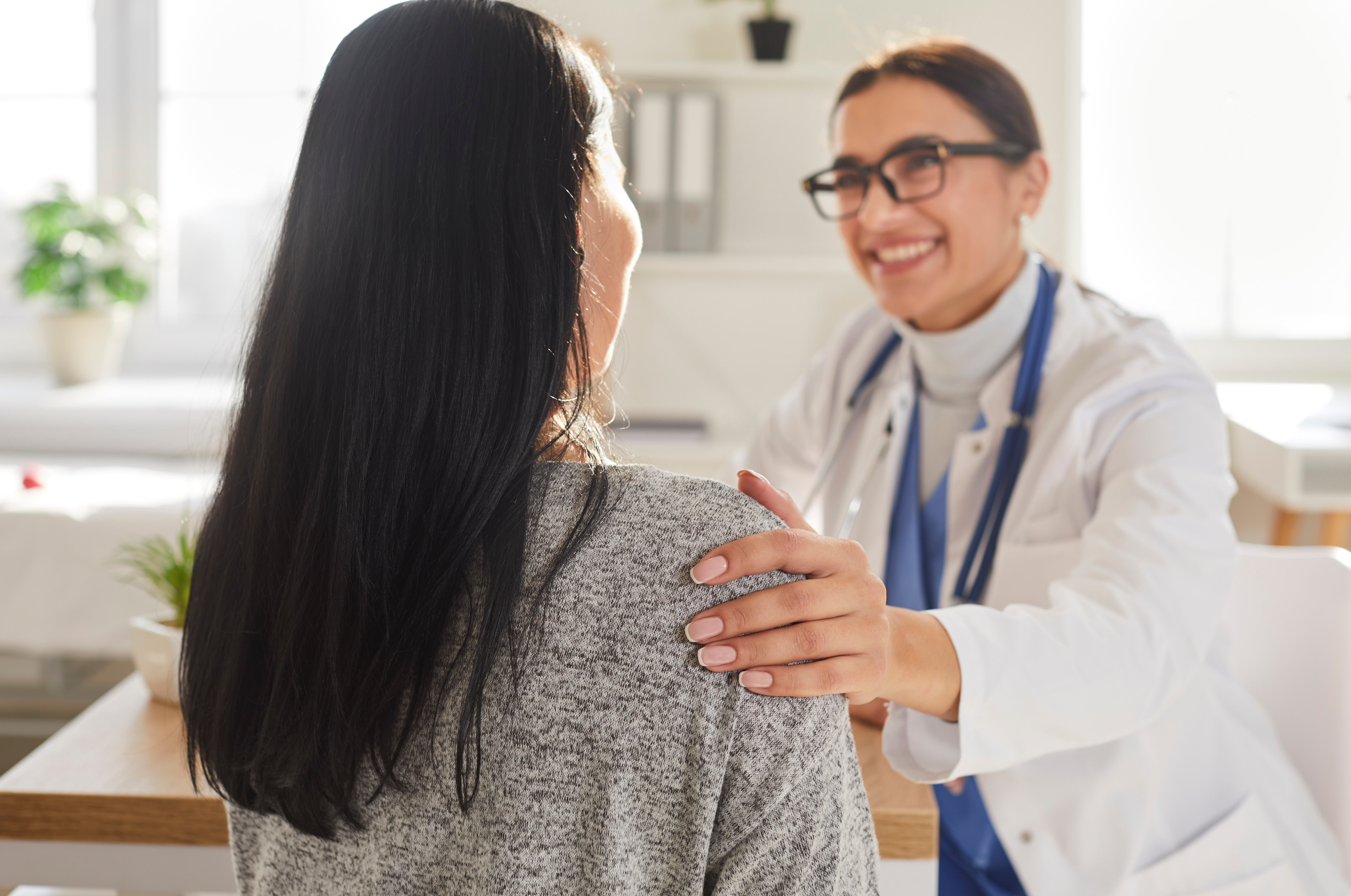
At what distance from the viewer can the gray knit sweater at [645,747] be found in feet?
1.77

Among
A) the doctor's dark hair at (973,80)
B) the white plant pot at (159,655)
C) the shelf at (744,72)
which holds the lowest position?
the white plant pot at (159,655)

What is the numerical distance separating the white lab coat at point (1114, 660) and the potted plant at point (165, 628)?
701 mm

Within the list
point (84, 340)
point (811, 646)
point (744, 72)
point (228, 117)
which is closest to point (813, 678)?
point (811, 646)

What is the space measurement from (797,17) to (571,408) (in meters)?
2.23

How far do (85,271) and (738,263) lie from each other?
5.66 ft

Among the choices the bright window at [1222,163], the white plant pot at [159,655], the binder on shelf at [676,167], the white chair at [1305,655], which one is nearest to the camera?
the white plant pot at [159,655]

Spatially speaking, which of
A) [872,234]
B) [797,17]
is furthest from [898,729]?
[797,17]

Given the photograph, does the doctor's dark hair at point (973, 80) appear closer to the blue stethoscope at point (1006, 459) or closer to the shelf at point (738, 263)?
the blue stethoscope at point (1006, 459)

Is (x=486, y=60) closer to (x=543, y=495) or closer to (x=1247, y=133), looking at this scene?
(x=543, y=495)

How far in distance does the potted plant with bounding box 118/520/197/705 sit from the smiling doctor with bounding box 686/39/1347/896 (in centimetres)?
67

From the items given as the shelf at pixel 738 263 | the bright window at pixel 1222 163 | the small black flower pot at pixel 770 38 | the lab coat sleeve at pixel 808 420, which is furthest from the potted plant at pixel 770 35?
the lab coat sleeve at pixel 808 420

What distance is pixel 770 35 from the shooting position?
244 cm

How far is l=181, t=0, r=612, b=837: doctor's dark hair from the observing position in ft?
1.82

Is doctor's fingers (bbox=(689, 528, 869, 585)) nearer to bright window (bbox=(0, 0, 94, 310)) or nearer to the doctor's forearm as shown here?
the doctor's forearm
